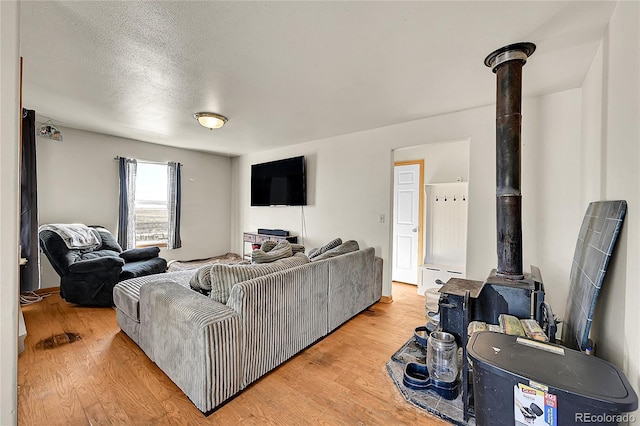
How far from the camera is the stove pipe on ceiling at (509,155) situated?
1876mm

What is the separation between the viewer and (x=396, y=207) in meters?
4.62

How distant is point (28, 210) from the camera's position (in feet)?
9.32

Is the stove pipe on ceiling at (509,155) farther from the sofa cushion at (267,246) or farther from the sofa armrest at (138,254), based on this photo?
the sofa armrest at (138,254)

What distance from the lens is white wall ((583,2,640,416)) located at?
1.15 meters

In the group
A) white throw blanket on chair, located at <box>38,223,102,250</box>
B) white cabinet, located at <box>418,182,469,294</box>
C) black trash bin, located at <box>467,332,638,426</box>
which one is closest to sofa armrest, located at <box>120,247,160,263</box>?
white throw blanket on chair, located at <box>38,223,102,250</box>

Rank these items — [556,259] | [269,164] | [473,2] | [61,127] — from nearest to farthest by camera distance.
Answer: [473,2] → [556,259] → [61,127] → [269,164]

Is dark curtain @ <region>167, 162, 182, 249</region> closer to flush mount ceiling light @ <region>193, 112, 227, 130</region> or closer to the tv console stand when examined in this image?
the tv console stand

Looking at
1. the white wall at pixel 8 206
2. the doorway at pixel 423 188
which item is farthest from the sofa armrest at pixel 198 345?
the doorway at pixel 423 188

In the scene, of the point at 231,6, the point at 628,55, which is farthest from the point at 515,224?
the point at 231,6

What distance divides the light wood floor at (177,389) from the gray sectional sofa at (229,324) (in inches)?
3.8

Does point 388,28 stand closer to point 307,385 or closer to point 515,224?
point 515,224

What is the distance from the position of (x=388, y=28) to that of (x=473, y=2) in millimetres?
444

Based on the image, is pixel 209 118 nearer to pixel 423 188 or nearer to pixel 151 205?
pixel 151 205

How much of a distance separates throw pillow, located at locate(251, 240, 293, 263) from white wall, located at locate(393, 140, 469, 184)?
222cm
